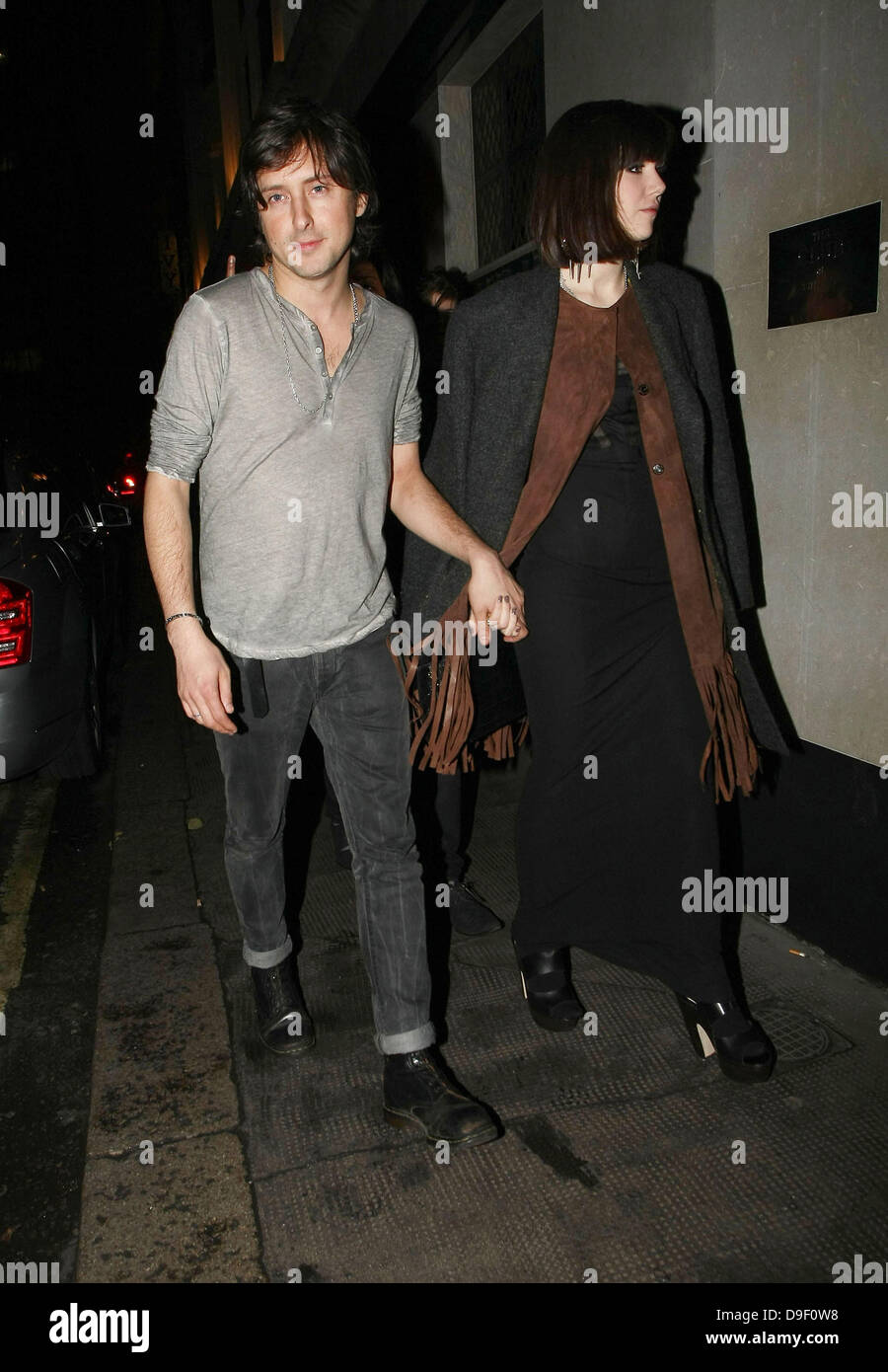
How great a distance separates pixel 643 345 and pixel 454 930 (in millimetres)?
1989

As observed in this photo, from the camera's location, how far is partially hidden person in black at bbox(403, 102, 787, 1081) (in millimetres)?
2301

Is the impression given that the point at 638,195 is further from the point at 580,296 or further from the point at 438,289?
the point at 438,289

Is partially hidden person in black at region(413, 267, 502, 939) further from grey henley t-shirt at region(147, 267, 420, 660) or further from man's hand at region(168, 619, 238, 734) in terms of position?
man's hand at region(168, 619, 238, 734)

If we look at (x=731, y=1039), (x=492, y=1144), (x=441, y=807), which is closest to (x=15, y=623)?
(x=441, y=807)

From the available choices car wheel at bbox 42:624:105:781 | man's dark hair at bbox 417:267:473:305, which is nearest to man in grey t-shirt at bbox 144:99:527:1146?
man's dark hair at bbox 417:267:473:305

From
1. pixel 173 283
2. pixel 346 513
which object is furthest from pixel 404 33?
pixel 173 283

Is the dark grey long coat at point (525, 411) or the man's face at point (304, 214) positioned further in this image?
the dark grey long coat at point (525, 411)

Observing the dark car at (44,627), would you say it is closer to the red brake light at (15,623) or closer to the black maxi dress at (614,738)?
the red brake light at (15,623)

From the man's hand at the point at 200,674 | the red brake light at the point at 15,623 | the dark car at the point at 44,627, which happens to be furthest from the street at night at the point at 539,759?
the red brake light at the point at 15,623

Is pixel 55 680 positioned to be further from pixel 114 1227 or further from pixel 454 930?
pixel 114 1227

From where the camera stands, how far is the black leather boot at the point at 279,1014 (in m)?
2.64

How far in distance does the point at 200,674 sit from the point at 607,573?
1.07 meters

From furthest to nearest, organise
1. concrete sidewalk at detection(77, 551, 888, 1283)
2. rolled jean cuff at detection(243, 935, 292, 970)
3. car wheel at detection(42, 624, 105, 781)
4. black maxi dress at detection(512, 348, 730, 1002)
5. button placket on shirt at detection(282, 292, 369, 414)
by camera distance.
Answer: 1. car wheel at detection(42, 624, 105, 781)
2. rolled jean cuff at detection(243, 935, 292, 970)
3. black maxi dress at detection(512, 348, 730, 1002)
4. button placket on shirt at detection(282, 292, 369, 414)
5. concrete sidewalk at detection(77, 551, 888, 1283)

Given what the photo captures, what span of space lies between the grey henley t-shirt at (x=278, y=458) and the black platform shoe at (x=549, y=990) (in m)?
1.12
